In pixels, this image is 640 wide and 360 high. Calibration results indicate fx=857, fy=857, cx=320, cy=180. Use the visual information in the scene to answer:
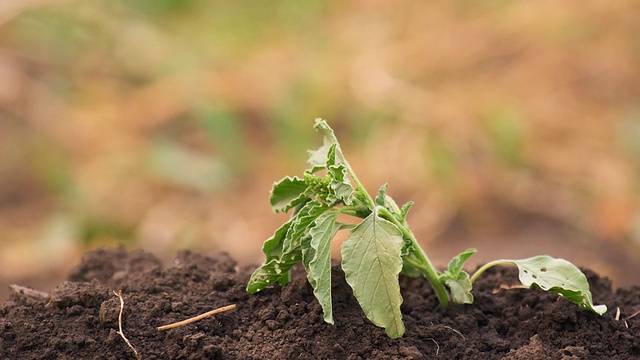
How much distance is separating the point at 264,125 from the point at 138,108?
1.00 m

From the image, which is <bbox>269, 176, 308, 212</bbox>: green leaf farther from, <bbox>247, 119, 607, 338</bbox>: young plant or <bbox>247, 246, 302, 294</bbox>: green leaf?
<bbox>247, 246, 302, 294</bbox>: green leaf

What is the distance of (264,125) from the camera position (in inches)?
269

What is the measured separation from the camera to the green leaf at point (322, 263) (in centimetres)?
200

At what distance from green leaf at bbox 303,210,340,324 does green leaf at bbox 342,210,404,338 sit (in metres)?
0.04

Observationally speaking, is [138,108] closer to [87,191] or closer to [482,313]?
[87,191]

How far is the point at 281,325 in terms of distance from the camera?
219 cm

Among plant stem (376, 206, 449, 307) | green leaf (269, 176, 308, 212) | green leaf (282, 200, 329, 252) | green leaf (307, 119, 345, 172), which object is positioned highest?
green leaf (307, 119, 345, 172)

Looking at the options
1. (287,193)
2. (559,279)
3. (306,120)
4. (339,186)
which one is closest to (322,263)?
(339,186)

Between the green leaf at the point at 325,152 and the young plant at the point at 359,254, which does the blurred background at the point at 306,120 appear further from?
the young plant at the point at 359,254

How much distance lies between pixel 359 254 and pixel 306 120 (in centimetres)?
414

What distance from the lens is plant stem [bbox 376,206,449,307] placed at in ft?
7.10

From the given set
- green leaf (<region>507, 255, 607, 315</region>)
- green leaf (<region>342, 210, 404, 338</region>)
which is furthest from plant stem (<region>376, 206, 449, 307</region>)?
green leaf (<region>507, 255, 607, 315</region>)

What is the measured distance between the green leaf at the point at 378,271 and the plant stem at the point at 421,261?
103mm

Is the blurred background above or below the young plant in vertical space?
above
